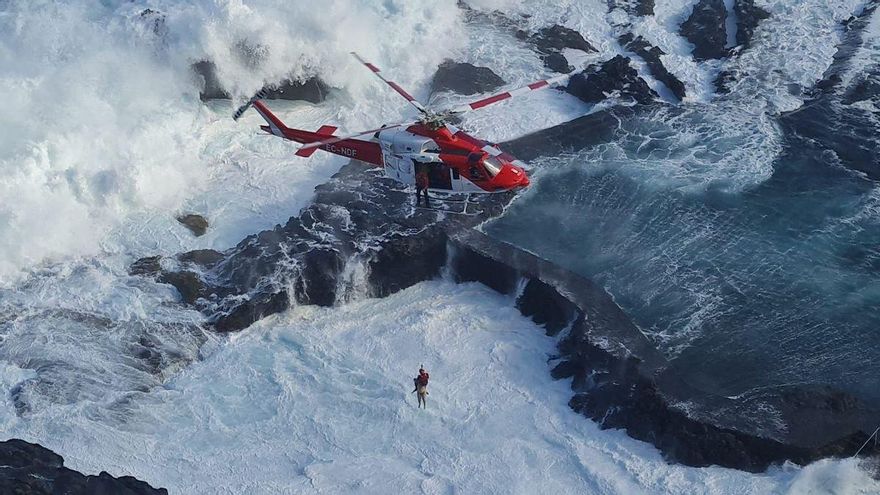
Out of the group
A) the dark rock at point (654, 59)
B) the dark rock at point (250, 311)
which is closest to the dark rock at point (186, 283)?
the dark rock at point (250, 311)

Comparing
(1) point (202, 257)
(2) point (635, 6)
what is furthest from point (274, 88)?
(2) point (635, 6)

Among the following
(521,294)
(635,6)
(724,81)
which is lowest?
(521,294)

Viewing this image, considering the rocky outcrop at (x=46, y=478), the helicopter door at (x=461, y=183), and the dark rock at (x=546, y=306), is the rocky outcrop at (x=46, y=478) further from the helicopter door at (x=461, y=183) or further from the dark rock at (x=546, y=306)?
Answer: the helicopter door at (x=461, y=183)

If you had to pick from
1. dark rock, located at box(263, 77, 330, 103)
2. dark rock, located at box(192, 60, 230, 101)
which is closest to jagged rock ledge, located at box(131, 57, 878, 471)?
dark rock, located at box(263, 77, 330, 103)

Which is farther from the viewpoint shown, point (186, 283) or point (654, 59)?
point (654, 59)

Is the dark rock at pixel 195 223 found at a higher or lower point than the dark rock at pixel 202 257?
higher

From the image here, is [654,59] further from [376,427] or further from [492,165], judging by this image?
[376,427]
